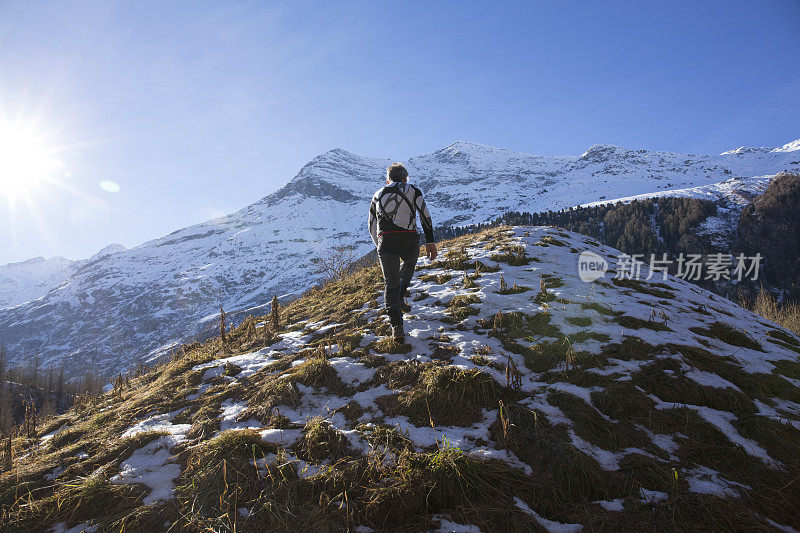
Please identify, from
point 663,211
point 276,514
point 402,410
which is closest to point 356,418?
point 402,410

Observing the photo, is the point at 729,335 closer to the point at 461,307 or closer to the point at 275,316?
the point at 461,307

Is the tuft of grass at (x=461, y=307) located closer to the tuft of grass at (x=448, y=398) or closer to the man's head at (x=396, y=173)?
the tuft of grass at (x=448, y=398)

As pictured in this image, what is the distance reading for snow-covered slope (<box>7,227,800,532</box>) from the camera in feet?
8.67

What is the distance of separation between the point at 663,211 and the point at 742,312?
20524cm

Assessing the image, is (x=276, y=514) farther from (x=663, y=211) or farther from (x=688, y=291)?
(x=663, y=211)

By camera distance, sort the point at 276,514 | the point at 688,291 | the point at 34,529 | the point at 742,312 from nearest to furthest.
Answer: the point at 276,514, the point at 34,529, the point at 742,312, the point at 688,291

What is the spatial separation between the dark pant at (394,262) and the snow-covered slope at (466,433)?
0.55m

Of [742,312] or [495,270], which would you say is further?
[495,270]

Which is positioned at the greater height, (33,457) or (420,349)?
(420,349)

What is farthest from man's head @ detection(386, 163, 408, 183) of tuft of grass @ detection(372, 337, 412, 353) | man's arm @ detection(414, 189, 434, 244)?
tuft of grass @ detection(372, 337, 412, 353)

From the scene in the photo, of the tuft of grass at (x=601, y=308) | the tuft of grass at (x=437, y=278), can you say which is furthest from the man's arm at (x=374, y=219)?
the tuft of grass at (x=601, y=308)

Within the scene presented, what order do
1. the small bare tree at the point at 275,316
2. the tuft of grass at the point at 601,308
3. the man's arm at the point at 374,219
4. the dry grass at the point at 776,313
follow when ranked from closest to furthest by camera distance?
the tuft of grass at the point at 601,308 → the man's arm at the point at 374,219 → the small bare tree at the point at 275,316 → the dry grass at the point at 776,313

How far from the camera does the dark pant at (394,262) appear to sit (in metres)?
5.65

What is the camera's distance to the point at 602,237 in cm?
15062
